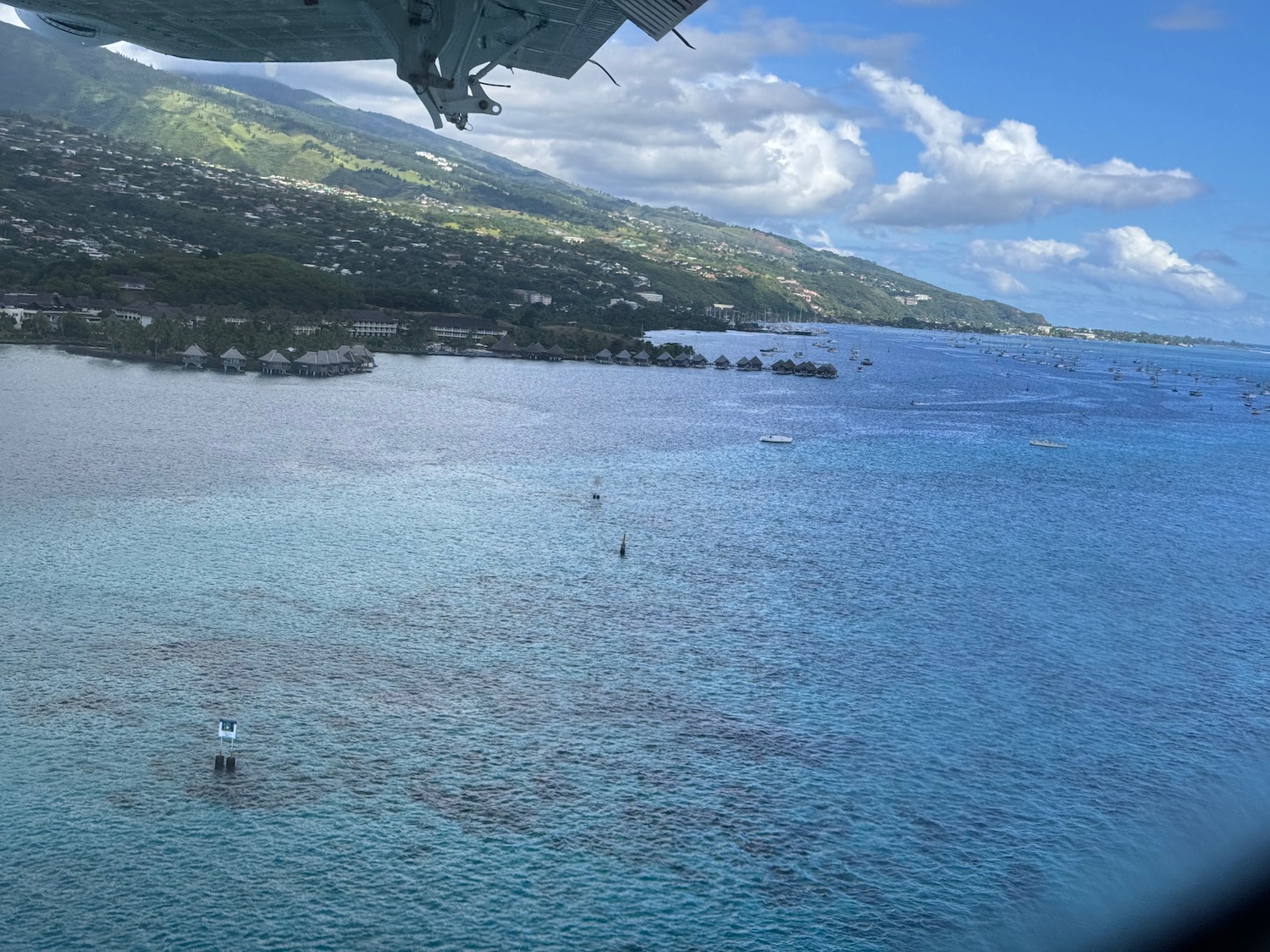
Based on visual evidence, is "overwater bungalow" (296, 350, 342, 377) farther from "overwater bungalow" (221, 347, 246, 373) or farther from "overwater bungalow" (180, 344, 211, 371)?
"overwater bungalow" (180, 344, 211, 371)

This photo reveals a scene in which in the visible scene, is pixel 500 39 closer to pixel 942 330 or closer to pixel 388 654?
pixel 388 654

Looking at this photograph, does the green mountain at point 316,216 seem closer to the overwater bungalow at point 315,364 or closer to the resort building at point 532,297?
the resort building at point 532,297

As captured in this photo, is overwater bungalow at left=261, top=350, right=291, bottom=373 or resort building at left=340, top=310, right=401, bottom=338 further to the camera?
resort building at left=340, top=310, right=401, bottom=338

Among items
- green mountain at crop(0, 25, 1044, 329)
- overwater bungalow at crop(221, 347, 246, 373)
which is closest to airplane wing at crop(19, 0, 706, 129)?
overwater bungalow at crop(221, 347, 246, 373)

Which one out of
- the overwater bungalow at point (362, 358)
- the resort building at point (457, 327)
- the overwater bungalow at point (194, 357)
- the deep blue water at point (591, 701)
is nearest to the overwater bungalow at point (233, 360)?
the overwater bungalow at point (194, 357)

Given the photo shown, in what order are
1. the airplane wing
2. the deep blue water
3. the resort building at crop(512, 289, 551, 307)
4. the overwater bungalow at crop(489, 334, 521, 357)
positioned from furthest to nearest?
the resort building at crop(512, 289, 551, 307)
the overwater bungalow at crop(489, 334, 521, 357)
the deep blue water
the airplane wing

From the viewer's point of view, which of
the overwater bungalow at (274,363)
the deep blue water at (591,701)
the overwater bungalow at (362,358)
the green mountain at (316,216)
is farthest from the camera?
the green mountain at (316,216)

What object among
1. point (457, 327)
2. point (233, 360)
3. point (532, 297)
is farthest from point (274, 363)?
point (532, 297)

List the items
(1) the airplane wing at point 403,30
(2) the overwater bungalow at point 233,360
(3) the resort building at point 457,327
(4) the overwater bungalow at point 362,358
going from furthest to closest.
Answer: (3) the resort building at point 457,327
(4) the overwater bungalow at point 362,358
(2) the overwater bungalow at point 233,360
(1) the airplane wing at point 403,30
